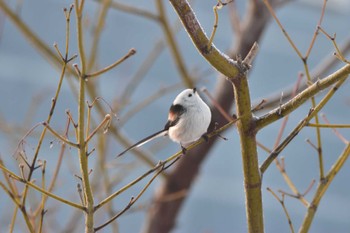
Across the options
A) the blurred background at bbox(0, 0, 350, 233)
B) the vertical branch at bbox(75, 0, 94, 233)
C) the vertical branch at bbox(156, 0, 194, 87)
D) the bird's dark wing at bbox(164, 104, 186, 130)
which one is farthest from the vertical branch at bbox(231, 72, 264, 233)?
the blurred background at bbox(0, 0, 350, 233)

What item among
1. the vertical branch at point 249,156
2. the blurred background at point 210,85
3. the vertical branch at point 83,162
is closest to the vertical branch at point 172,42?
the vertical branch at point 249,156

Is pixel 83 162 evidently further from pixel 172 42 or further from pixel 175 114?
pixel 172 42

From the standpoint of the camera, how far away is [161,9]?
1.88m

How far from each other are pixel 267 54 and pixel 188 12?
7400mm

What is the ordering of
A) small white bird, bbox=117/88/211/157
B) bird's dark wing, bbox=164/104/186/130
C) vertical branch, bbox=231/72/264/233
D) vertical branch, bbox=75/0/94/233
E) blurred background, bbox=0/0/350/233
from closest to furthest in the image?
1. vertical branch, bbox=75/0/94/233
2. vertical branch, bbox=231/72/264/233
3. small white bird, bbox=117/88/211/157
4. bird's dark wing, bbox=164/104/186/130
5. blurred background, bbox=0/0/350/233

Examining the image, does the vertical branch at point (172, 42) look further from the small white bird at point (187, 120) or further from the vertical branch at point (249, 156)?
the vertical branch at point (249, 156)

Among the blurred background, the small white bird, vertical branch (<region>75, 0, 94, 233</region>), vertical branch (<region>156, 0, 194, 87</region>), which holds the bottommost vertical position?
vertical branch (<region>75, 0, 94, 233</region>)

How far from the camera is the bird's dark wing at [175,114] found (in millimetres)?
1195

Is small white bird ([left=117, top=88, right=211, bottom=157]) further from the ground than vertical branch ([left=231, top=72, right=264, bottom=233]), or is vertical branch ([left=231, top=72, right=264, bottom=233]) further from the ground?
small white bird ([left=117, top=88, right=211, bottom=157])

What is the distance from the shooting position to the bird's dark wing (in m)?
1.20

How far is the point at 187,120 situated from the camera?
3.68 ft

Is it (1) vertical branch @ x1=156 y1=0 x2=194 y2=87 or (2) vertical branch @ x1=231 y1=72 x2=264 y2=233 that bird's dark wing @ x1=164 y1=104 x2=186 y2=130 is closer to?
(2) vertical branch @ x1=231 y1=72 x2=264 y2=233

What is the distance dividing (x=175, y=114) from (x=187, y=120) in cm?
10

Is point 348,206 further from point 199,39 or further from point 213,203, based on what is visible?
point 199,39
